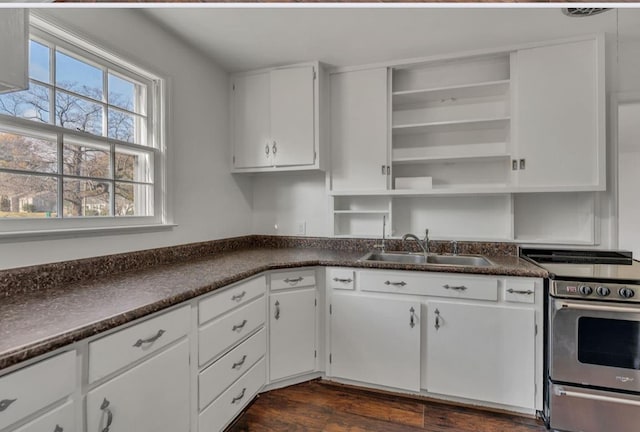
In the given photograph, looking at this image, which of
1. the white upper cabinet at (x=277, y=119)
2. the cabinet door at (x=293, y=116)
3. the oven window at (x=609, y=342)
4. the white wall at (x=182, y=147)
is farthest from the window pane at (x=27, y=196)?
the oven window at (x=609, y=342)

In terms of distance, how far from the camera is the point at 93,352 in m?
1.03

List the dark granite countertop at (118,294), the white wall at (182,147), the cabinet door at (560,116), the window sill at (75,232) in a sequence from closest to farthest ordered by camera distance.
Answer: the dark granite countertop at (118,294)
the window sill at (75,232)
the white wall at (182,147)
the cabinet door at (560,116)

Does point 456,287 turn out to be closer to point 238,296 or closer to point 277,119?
point 238,296

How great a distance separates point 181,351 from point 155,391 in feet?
0.57

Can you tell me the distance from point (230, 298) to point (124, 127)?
122 cm

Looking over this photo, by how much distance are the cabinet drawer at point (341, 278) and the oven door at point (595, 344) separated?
1166 millimetres

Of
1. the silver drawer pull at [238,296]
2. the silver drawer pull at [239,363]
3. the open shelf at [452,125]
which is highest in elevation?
the open shelf at [452,125]

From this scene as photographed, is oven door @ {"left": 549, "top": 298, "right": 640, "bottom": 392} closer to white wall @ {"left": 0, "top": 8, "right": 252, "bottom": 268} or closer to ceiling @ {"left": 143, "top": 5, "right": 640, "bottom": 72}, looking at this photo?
ceiling @ {"left": 143, "top": 5, "right": 640, "bottom": 72}

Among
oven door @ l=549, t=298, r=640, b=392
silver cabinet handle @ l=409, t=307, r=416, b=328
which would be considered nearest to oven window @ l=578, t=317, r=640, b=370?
oven door @ l=549, t=298, r=640, b=392

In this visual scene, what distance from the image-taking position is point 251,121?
2.76 m

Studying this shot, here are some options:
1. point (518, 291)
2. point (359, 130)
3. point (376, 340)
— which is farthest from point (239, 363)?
point (359, 130)

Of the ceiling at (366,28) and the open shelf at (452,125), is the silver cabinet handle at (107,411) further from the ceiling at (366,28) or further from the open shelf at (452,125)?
the open shelf at (452,125)

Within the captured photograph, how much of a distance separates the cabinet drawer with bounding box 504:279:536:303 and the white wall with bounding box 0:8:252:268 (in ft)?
6.94

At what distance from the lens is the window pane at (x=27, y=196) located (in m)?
1.35
